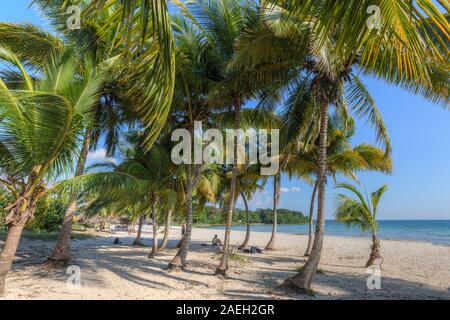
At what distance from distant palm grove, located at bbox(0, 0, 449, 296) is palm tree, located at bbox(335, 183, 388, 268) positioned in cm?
7

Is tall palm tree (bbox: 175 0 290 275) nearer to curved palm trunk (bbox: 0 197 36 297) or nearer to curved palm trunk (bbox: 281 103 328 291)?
curved palm trunk (bbox: 281 103 328 291)

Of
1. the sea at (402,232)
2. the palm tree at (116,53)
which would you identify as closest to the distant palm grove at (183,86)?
the palm tree at (116,53)

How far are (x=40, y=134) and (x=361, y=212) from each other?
1128cm

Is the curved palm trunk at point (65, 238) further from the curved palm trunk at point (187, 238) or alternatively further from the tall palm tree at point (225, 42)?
the tall palm tree at point (225, 42)

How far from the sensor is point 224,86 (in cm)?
905

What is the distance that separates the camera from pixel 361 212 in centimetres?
1183

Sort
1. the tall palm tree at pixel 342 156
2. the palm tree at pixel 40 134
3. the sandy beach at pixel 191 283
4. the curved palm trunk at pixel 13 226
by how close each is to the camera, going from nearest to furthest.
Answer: the palm tree at pixel 40 134 < the curved palm trunk at pixel 13 226 < the sandy beach at pixel 191 283 < the tall palm tree at pixel 342 156

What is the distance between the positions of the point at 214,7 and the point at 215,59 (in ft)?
4.95

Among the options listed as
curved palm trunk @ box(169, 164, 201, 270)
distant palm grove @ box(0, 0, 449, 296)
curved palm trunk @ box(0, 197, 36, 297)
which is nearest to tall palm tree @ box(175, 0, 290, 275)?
distant palm grove @ box(0, 0, 449, 296)

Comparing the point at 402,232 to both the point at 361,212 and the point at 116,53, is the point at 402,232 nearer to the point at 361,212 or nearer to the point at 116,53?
the point at 361,212

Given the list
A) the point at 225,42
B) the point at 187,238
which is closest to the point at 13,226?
the point at 187,238

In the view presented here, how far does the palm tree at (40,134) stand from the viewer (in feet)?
15.0

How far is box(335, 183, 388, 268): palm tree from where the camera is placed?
36.8 ft

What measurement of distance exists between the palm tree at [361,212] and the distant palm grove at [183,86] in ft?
0.24
